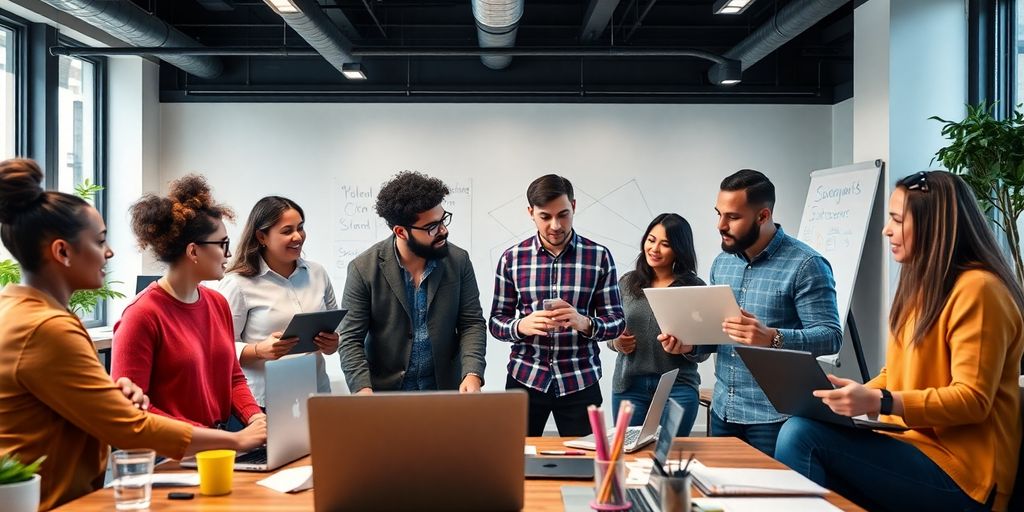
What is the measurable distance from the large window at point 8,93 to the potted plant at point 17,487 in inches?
175

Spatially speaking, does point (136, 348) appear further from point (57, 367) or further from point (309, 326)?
point (309, 326)

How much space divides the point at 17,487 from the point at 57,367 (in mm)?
331

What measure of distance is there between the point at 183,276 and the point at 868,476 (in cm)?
195

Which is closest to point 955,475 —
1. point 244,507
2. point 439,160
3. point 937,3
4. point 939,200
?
point 939,200

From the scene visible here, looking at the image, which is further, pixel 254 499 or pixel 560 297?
pixel 560 297

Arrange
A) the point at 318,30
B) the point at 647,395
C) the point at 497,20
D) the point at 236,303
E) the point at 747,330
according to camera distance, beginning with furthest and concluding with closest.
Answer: the point at 318,30 → the point at 497,20 → the point at 647,395 → the point at 236,303 → the point at 747,330

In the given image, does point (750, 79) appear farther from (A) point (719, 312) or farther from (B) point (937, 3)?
(A) point (719, 312)

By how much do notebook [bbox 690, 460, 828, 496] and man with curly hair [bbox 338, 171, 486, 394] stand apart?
1.23 m

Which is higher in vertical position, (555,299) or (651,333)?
(555,299)

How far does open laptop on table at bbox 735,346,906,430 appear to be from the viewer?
2.10m

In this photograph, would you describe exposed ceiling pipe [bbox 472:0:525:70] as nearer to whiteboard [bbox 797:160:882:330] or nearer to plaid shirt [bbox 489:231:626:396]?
plaid shirt [bbox 489:231:626:396]

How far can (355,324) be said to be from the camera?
3.13m

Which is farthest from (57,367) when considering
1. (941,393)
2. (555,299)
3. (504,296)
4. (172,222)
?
(941,393)

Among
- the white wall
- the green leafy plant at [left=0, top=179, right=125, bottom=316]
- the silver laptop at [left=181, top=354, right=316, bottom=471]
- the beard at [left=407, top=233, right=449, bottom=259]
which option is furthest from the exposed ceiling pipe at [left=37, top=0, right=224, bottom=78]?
the silver laptop at [left=181, top=354, right=316, bottom=471]
